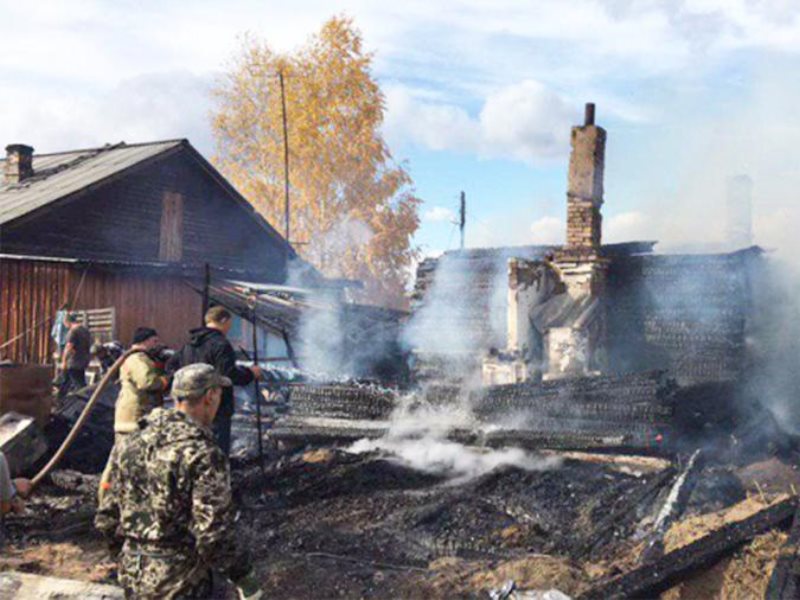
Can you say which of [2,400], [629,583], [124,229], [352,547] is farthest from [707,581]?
[124,229]

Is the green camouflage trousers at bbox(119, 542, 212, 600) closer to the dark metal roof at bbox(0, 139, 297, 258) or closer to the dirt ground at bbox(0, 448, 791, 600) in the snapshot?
the dirt ground at bbox(0, 448, 791, 600)

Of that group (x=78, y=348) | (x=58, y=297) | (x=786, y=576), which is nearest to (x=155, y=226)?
(x=58, y=297)

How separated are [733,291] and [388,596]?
8866 millimetres

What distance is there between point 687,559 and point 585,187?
8.57 meters

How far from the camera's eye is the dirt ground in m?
5.52

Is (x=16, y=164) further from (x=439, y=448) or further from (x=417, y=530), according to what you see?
(x=417, y=530)

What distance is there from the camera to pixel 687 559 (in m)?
5.27

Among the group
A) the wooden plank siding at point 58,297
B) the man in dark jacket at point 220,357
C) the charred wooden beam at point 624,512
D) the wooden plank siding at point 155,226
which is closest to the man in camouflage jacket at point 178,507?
the man in dark jacket at point 220,357

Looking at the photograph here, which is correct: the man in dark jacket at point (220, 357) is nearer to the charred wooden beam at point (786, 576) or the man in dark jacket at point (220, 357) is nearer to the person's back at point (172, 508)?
the person's back at point (172, 508)

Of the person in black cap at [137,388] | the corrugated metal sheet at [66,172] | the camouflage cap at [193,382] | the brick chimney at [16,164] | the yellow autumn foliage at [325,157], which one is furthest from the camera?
the yellow autumn foliage at [325,157]

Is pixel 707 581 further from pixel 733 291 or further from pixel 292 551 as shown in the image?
pixel 733 291

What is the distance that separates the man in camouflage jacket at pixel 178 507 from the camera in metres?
3.28

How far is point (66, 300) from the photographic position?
17188 millimetres

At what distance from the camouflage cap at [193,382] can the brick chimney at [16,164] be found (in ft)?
66.8
